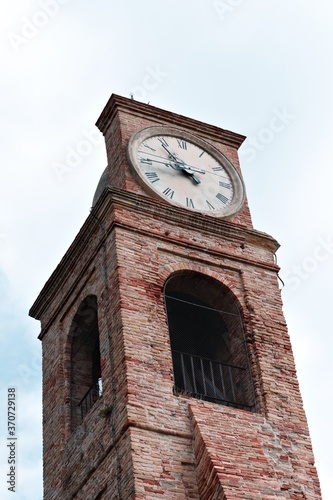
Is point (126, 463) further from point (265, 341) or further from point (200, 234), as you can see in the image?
point (200, 234)

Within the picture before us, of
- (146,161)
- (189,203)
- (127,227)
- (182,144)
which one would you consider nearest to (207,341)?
(189,203)

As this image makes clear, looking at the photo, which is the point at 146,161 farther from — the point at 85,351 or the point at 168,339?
the point at 168,339

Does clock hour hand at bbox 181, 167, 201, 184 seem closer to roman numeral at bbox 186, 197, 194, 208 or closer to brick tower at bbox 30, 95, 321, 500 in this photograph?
brick tower at bbox 30, 95, 321, 500

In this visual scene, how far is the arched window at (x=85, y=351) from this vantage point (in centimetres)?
1923

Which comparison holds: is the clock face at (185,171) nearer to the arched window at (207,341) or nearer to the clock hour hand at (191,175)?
the clock hour hand at (191,175)

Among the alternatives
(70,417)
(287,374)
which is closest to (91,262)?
(70,417)

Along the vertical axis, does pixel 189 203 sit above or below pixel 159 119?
below

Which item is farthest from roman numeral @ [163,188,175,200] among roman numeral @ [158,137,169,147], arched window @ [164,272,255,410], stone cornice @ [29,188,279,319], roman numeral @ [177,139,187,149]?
arched window @ [164,272,255,410]

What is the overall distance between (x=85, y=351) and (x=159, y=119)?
4.64 m

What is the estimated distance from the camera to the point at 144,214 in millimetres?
19234

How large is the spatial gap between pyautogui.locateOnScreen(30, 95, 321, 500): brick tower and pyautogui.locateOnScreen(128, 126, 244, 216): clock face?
0.03m

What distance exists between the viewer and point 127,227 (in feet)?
61.9

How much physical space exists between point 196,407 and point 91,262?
12.0 ft

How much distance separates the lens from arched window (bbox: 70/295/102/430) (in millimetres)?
19234
